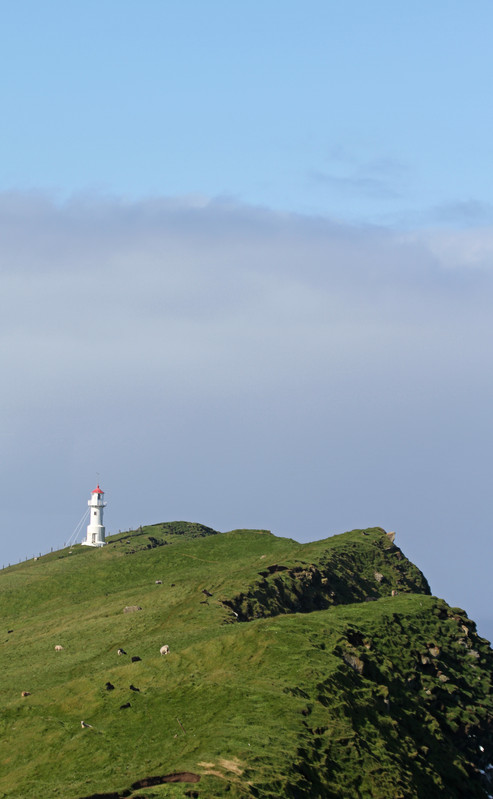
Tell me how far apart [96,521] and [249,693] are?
5142 inches

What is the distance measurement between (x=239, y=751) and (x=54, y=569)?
98968 mm

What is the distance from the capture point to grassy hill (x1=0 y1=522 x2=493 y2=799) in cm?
4759

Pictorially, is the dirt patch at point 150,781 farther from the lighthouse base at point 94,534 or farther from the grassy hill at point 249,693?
the lighthouse base at point 94,534

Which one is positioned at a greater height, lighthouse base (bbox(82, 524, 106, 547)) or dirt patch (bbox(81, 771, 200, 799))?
lighthouse base (bbox(82, 524, 106, 547))

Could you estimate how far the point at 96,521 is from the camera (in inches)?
7175

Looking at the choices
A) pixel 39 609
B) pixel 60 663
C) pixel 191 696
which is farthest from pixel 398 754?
pixel 39 609

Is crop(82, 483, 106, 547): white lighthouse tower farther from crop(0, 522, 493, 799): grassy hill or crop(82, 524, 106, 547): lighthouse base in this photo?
crop(0, 522, 493, 799): grassy hill

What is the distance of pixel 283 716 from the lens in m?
52.9

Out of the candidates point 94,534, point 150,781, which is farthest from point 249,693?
point 94,534

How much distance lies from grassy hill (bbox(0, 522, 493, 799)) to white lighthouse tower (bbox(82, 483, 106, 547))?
233 ft

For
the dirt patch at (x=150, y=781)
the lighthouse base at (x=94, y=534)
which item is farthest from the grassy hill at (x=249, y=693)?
the lighthouse base at (x=94, y=534)

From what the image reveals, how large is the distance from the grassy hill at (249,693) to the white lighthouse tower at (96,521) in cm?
7091

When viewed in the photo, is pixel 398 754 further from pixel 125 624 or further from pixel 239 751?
pixel 125 624

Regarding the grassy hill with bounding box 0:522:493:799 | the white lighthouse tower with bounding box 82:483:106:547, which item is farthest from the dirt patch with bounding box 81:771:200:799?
the white lighthouse tower with bounding box 82:483:106:547
